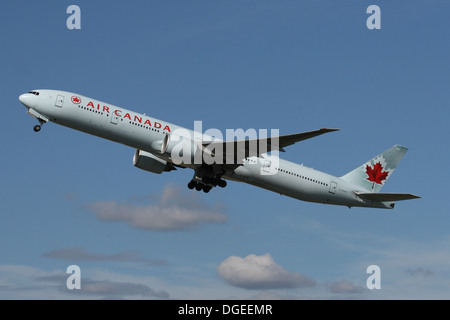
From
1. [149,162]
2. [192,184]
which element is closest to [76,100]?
[149,162]

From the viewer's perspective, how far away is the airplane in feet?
138

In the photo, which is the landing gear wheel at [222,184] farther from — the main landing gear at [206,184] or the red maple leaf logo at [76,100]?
the red maple leaf logo at [76,100]

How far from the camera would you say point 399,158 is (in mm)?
53031

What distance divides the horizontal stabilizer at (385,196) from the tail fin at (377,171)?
5.29 ft

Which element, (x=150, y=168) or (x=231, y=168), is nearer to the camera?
(x=231, y=168)

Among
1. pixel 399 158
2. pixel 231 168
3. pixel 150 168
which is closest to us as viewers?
pixel 231 168

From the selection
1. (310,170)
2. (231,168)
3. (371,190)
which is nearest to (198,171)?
(231,168)

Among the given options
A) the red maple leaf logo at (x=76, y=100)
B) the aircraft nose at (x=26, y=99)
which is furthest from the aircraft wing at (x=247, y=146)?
the aircraft nose at (x=26, y=99)

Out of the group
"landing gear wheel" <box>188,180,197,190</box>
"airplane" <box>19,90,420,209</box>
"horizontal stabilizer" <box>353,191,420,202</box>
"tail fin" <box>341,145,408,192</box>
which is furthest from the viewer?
"tail fin" <box>341,145,408,192</box>

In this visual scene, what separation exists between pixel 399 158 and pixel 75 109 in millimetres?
27544

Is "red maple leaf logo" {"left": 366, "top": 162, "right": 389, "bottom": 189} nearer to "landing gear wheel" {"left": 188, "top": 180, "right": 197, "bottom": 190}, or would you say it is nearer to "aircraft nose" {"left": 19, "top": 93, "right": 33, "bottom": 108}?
"landing gear wheel" {"left": 188, "top": 180, "right": 197, "bottom": 190}

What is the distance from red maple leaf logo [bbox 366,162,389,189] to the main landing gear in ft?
42.8

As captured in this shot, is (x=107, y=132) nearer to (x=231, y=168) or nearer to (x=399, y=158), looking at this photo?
(x=231, y=168)

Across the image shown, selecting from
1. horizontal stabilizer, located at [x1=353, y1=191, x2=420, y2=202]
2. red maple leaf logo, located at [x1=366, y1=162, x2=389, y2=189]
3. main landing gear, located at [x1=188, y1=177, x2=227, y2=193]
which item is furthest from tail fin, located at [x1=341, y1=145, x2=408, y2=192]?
main landing gear, located at [x1=188, y1=177, x2=227, y2=193]
